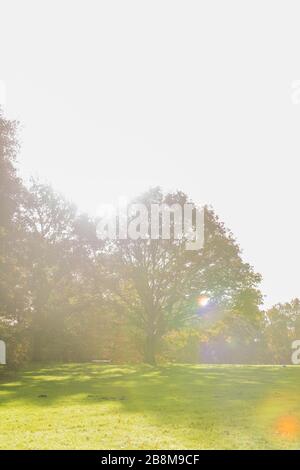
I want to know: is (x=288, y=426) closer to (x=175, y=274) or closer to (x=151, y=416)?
(x=151, y=416)

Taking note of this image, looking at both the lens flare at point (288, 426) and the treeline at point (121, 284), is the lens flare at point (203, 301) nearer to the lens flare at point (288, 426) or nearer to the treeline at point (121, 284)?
the treeline at point (121, 284)

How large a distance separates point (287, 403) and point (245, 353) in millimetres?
108766

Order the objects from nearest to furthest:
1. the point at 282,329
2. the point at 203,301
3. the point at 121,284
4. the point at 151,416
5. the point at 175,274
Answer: the point at 151,416
the point at 175,274
the point at 203,301
the point at 121,284
the point at 282,329

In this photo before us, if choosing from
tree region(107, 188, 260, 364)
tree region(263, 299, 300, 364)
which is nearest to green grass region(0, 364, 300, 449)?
tree region(107, 188, 260, 364)

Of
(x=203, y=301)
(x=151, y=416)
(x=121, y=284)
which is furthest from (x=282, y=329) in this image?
(x=151, y=416)

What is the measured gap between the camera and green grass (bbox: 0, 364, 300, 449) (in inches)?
479

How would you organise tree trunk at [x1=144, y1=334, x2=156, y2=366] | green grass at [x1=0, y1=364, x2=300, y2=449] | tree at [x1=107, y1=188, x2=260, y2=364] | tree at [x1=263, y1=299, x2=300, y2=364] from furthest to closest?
tree at [x1=263, y1=299, x2=300, y2=364] → tree trunk at [x1=144, y1=334, x2=156, y2=366] → tree at [x1=107, y1=188, x2=260, y2=364] → green grass at [x1=0, y1=364, x2=300, y2=449]

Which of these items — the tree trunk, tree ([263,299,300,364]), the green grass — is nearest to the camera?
the green grass

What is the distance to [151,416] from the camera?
1622 cm

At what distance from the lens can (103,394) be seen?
23578 mm
